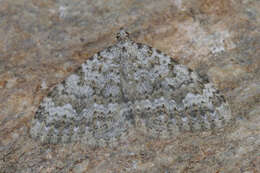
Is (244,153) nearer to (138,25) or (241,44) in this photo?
(241,44)

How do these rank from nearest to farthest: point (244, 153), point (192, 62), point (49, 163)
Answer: point (244, 153) → point (49, 163) → point (192, 62)

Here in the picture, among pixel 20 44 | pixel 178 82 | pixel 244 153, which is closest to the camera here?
pixel 244 153

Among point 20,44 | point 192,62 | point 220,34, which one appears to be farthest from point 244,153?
point 20,44

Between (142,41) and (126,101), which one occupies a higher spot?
(142,41)

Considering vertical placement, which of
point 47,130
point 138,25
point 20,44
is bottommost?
point 47,130

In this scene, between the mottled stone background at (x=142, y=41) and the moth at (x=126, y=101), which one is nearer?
the mottled stone background at (x=142, y=41)

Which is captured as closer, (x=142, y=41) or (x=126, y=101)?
(x=126, y=101)

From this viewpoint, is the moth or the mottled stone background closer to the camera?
the mottled stone background

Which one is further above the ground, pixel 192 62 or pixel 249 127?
pixel 192 62
